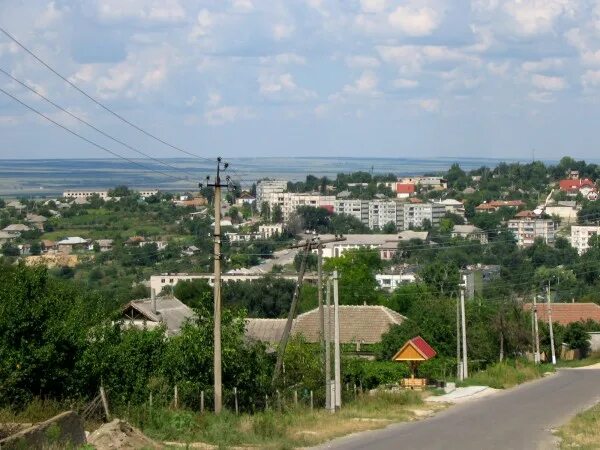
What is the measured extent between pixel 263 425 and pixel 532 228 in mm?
158114

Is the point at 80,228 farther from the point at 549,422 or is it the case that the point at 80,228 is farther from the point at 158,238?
the point at 549,422

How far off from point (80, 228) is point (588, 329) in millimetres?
95375

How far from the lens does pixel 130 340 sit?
82.9 feet

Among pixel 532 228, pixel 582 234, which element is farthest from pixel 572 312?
pixel 532 228

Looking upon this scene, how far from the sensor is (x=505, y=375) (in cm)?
3766

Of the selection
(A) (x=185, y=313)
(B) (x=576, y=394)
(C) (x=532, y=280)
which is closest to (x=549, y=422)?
(B) (x=576, y=394)

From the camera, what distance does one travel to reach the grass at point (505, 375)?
3605 centimetres

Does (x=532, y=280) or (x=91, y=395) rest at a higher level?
(x=91, y=395)

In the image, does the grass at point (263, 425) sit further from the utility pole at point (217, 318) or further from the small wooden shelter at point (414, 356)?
the small wooden shelter at point (414, 356)

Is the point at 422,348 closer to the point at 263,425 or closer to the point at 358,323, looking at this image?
the point at 358,323

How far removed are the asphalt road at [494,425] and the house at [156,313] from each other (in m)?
11.2

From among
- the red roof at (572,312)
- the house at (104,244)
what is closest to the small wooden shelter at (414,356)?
the red roof at (572,312)

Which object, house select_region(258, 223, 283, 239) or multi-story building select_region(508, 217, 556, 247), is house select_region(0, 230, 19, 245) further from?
multi-story building select_region(508, 217, 556, 247)

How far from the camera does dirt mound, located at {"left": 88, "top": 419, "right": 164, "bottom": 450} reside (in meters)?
17.0
